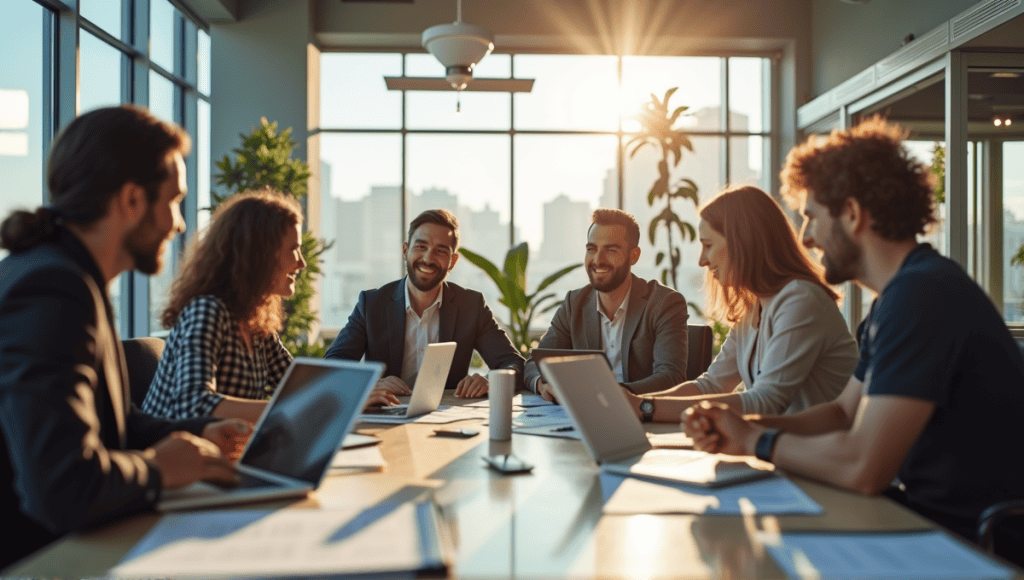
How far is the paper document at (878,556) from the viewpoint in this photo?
0.94 meters

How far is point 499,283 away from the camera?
5.80 metres

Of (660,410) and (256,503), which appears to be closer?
(256,503)

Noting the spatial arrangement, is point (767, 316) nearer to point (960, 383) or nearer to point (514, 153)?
point (960, 383)

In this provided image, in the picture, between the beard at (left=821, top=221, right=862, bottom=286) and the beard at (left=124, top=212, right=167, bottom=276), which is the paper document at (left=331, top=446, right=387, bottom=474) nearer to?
the beard at (left=124, top=212, right=167, bottom=276)

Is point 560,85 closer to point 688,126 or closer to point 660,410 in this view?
point 688,126

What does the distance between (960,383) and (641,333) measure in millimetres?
1905

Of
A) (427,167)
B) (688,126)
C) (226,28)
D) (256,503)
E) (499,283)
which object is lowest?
(256,503)

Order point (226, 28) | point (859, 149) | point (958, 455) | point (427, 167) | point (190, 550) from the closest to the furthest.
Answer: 1. point (190, 550)
2. point (958, 455)
3. point (859, 149)
4. point (226, 28)
5. point (427, 167)

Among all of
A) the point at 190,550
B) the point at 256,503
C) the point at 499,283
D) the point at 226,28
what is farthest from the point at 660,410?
the point at 226,28

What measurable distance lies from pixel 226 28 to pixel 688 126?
482 cm

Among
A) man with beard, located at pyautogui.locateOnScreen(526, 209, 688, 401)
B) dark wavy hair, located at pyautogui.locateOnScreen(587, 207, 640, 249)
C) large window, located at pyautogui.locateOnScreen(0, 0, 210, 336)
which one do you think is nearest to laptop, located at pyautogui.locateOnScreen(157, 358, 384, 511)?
man with beard, located at pyautogui.locateOnScreen(526, 209, 688, 401)

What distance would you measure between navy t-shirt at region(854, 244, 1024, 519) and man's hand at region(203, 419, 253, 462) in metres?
1.23

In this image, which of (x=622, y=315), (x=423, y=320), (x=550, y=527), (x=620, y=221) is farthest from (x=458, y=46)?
(x=550, y=527)

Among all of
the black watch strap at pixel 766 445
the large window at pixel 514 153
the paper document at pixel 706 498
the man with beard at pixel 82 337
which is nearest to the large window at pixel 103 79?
the large window at pixel 514 153
